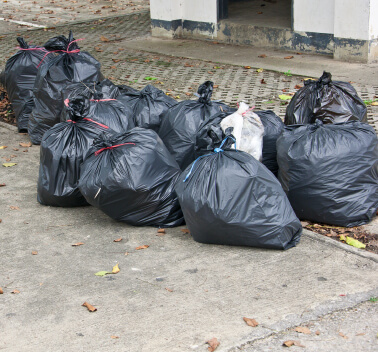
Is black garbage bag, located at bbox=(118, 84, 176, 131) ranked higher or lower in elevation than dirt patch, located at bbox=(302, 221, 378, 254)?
higher

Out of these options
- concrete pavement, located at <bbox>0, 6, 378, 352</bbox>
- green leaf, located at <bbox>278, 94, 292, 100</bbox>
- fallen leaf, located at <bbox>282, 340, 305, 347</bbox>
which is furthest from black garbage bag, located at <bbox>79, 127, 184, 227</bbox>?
green leaf, located at <bbox>278, 94, 292, 100</bbox>

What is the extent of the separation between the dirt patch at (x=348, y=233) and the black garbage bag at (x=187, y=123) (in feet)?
3.65

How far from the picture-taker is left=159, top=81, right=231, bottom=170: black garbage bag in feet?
15.8

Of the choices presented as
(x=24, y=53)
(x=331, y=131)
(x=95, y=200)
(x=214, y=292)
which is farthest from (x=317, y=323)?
(x=24, y=53)

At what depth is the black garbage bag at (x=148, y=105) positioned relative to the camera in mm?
5281

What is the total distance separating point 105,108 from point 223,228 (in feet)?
5.89

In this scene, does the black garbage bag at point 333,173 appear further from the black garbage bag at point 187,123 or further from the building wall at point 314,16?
the building wall at point 314,16

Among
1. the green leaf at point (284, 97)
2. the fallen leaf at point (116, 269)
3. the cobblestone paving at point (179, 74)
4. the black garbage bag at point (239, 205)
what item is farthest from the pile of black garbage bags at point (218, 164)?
the green leaf at point (284, 97)

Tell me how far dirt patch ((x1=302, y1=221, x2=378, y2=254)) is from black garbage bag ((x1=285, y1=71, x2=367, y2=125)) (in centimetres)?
104

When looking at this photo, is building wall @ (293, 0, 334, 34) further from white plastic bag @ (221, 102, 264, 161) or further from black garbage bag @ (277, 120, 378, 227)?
black garbage bag @ (277, 120, 378, 227)

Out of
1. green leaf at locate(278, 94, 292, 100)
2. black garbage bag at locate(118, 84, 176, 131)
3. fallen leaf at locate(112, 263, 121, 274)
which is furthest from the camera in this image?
green leaf at locate(278, 94, 292, 100)

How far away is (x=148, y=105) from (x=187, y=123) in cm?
67

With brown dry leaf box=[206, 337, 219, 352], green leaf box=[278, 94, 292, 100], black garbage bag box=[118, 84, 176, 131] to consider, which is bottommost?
brown dry leaf box=[206, 337, 219, 352]

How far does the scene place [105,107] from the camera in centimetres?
514
